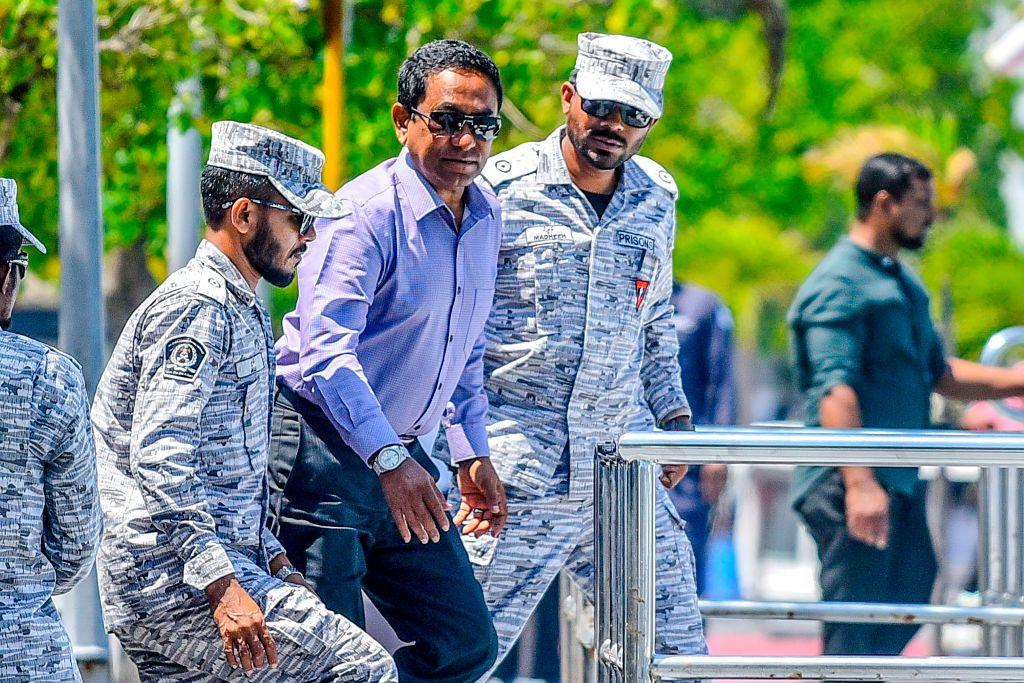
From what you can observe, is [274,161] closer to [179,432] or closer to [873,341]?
[179,432]

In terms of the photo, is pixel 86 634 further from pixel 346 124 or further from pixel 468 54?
pixel 346 124

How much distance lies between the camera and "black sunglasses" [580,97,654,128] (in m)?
4.71

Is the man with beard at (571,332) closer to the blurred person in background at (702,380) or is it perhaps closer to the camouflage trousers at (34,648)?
the camouflage trousers at (34,648)

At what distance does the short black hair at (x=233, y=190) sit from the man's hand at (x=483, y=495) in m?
0.95

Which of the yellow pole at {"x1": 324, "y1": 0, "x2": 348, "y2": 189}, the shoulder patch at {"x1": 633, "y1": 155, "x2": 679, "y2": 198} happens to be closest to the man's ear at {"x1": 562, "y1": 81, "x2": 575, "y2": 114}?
the shoulder patch at {"x1": 633, "y1": 155, "x2": 679, "y2": 198}

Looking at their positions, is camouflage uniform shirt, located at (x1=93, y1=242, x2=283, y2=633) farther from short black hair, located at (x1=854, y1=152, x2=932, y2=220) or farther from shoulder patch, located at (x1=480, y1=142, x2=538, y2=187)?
short black hair, located at (x1=854, y1=152, x2=932, y2=220)

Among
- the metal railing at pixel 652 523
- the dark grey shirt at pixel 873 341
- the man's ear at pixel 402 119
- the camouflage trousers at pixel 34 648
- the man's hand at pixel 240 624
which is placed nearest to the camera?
the camouflage trousers at pixel 34 648

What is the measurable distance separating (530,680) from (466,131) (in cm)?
418

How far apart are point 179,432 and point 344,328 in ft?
1.88

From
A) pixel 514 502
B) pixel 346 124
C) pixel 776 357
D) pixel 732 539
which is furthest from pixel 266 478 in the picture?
pixel 776 357

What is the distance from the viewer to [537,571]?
475 centimetres

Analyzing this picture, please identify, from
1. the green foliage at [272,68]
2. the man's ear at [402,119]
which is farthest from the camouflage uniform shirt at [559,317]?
the green foliage at [272,68]

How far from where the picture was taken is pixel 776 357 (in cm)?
4662

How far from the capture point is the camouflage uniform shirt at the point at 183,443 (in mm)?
3773
